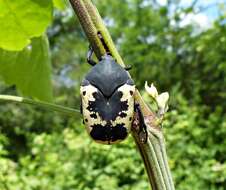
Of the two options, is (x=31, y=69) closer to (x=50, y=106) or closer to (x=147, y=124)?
(x=50, y=106)

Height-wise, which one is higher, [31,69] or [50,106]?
[31,69]

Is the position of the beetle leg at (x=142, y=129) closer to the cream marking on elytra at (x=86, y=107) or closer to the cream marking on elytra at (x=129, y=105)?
the cream marking on elytra at (x=129, y=105)

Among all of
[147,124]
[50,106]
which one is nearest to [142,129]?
[147,124]

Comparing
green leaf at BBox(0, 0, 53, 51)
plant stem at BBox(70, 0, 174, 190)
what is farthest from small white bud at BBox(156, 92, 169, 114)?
green leaf at BBox(0, 0, 53, 51)

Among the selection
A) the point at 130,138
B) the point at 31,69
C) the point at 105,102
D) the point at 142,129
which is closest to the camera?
the point at 142,129

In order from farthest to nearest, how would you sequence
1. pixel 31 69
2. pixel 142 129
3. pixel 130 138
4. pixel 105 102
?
pixel 130 138, pixel 31 69, pixel 105 102, pixel 142 129

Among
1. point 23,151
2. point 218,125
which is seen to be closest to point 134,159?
point 218,125

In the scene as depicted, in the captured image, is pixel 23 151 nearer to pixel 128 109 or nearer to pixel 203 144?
pixel 203 144

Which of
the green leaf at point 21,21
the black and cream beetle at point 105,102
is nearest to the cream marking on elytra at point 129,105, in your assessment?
the black and cream beetle at point 105,102
